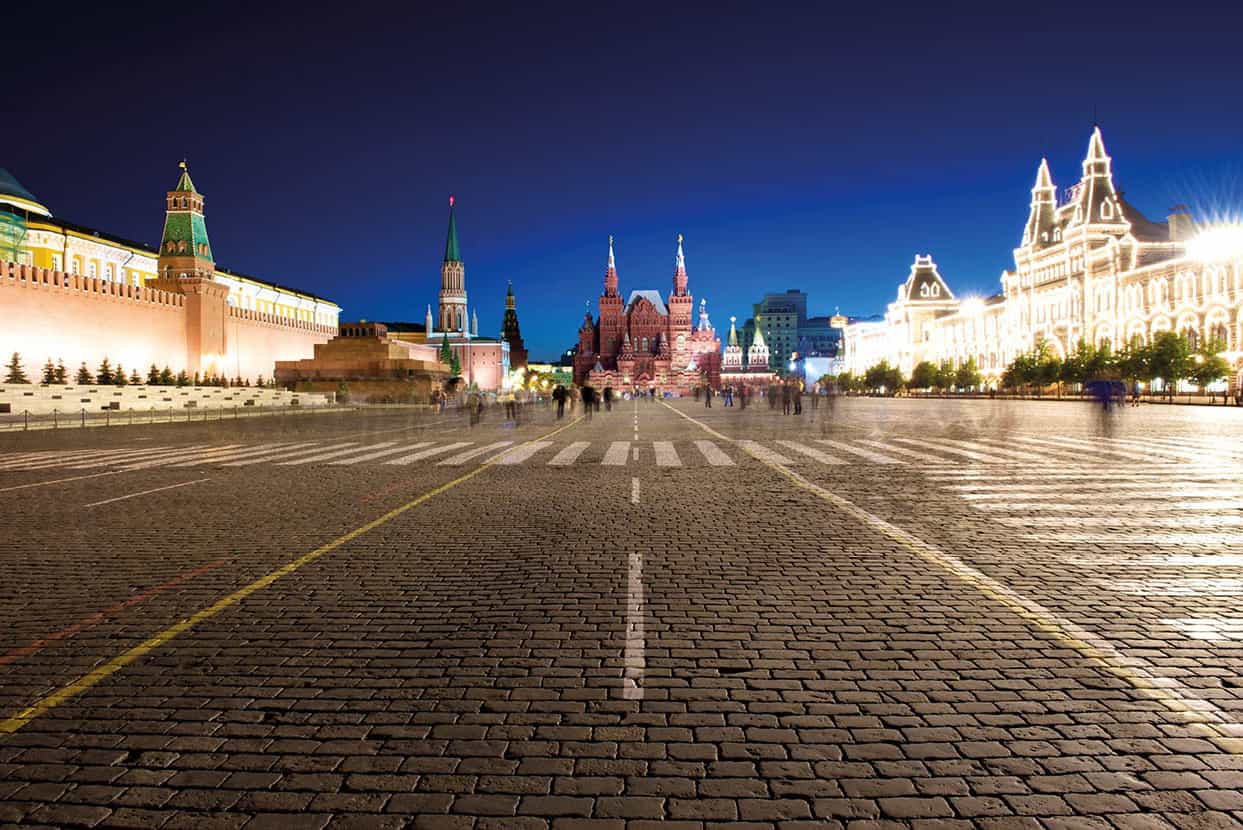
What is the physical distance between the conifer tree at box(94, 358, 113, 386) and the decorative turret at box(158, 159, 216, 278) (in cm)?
1350

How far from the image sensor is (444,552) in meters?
7.61

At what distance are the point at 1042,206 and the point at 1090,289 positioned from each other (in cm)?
2427

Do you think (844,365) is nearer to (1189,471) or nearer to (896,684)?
(1189,471)

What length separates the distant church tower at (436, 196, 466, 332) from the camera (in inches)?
5896

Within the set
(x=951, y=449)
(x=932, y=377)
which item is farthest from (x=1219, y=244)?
(x=951, y=449)

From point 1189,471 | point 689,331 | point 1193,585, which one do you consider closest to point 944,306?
point 689,331

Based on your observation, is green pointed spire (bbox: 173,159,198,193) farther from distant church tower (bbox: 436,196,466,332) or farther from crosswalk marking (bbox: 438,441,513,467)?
distant church tower (bbox: 436,196,466,332)

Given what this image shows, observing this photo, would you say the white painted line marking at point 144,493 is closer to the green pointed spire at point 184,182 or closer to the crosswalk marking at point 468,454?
the crosswalk marking at point 468,454

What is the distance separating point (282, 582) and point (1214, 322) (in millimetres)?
73288

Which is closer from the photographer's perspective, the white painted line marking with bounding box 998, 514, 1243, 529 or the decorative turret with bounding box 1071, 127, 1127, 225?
the white painted line marking with bounding box 998, 514, 1243, 529

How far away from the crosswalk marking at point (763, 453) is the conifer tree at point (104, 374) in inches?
1731

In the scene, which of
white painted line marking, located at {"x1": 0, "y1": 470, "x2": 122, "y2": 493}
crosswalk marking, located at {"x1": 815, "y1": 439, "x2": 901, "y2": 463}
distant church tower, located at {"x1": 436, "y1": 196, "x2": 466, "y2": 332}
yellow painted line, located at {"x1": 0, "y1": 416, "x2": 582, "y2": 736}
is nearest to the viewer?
yellow painted line, located at {"x1": 0, "y1": 416, "x2": 582, "y2": 736}

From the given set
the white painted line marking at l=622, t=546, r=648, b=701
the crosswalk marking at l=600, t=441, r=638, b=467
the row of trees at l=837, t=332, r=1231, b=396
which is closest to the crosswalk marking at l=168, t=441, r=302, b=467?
the crosswalk marking at l=600, t=441, r=638, b=467

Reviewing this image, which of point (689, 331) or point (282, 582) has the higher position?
point (689, 331)
